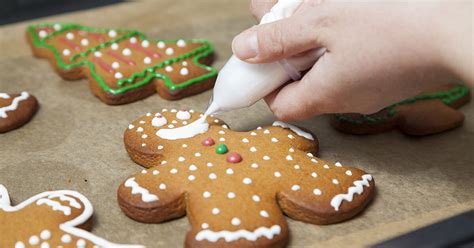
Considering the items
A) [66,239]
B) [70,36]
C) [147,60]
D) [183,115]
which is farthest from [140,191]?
[70,36]

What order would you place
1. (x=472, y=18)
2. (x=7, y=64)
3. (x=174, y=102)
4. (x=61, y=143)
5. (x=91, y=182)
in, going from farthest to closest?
1. (x=7, y=64)
2. (x=174, y=102)
3. (x=61, y=143)
4. (x=91, y=182)
5. (x=472, y=18)

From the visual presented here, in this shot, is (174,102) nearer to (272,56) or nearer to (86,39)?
(86,39)

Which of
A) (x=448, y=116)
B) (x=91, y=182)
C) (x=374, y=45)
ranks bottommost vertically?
(x=448, y=116)

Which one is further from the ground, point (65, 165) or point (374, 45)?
point (374, 45)

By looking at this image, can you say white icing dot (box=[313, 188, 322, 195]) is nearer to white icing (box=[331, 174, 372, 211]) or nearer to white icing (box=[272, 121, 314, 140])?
white icing (box=[331, 174, 372, 211])

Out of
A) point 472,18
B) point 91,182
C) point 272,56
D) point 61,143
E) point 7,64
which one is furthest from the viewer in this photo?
point 7,64

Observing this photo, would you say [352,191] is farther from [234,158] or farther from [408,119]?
[408,119]

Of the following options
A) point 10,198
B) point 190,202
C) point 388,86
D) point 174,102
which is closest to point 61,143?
point 10,198
